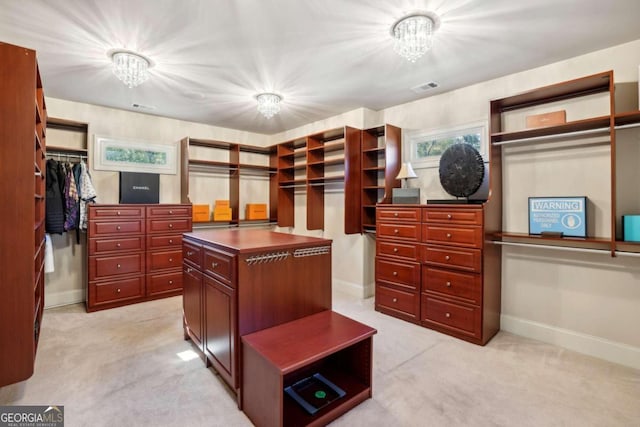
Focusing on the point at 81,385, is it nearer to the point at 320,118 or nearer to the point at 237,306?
the point at 237,306

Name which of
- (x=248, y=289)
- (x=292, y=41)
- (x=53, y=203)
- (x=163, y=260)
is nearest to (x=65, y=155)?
(x=53, y=203)

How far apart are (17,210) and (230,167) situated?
3.36m

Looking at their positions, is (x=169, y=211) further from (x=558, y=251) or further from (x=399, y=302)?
(x=558, y=251)

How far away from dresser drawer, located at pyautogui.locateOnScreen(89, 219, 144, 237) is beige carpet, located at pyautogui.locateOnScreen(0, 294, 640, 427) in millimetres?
1099

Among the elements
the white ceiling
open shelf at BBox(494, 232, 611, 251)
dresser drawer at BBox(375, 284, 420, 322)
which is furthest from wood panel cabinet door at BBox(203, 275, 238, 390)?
open shelf at BBox(494, 232, 611, 251)

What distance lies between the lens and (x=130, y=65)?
2.54 m

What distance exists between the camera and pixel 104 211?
11.6 ft

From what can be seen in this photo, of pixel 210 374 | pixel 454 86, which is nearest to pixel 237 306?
pixel 210 374

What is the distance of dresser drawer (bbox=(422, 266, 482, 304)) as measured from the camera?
2693 mm

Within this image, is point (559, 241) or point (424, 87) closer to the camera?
point (559, 241)

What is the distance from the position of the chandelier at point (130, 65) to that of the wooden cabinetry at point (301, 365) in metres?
2.43

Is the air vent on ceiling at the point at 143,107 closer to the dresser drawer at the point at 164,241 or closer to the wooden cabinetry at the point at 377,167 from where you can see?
the dresser drawer at the point at 164,241

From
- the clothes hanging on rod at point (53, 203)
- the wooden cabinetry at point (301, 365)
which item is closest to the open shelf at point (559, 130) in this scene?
the wooden cabinetry at point (301, 365)

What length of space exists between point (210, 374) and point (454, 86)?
357cm
